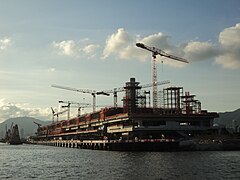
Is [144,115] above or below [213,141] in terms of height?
above

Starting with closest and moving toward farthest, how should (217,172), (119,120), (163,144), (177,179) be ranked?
(177,179)
(217,172)
(163,144)
(119,120)

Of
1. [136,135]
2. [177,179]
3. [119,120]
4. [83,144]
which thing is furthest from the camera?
[83,144]

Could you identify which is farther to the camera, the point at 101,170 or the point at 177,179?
the point at 101,170

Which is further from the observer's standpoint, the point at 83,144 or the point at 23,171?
the point at 83,144

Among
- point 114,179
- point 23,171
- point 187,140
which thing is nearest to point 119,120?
point 187,140

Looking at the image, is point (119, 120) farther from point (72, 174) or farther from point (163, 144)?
point (72, 174)

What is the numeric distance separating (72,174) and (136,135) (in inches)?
3735

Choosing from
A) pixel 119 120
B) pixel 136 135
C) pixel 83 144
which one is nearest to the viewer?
pixel 136 135

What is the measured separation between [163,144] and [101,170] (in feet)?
183

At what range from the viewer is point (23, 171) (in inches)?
3177

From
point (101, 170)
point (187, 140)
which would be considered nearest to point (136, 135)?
point (187, 140)

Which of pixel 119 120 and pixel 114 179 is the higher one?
pixel 119 120

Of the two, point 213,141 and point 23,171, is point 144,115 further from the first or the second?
point 23,171

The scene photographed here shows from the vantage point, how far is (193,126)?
17000 cm
